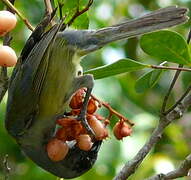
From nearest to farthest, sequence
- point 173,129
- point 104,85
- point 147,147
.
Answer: point 147,147
point 104,85
point 173,129

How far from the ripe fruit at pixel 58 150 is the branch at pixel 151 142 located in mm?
324

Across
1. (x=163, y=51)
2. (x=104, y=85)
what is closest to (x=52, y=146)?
(x=163, y=51)

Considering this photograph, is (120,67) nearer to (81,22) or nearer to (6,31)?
(81,22)

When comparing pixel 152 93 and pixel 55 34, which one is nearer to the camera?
pixel 55 34

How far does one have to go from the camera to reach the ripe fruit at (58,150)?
3.43 metres

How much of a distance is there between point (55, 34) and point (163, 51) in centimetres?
56

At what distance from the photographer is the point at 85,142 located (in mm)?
3385

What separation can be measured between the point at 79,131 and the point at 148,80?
1.67ft

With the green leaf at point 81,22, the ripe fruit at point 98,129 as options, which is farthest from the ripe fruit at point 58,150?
the green leaf at point 81,22

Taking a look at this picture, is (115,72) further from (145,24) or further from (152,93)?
(152,93)

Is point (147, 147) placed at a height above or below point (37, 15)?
below

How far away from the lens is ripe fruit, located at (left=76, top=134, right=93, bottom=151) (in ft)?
11.1

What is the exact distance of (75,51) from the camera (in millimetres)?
3883

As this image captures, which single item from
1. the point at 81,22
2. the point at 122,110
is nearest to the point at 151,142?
the point at 81,22
